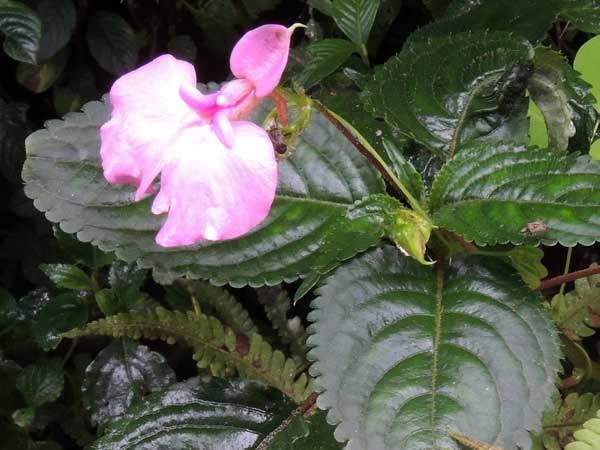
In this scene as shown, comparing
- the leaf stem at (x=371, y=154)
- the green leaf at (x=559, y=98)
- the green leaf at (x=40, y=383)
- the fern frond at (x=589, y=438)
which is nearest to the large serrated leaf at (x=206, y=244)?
the leaf stem at (x=371, y=154)

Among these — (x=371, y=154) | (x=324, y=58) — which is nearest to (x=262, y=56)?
(x=371, y=154)

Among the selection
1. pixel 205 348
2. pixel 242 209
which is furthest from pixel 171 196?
pixel 205 348

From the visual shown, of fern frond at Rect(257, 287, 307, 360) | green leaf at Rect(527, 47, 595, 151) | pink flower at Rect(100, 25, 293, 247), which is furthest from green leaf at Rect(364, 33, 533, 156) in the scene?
fern frond at Rect(257, 287, 307, 360)

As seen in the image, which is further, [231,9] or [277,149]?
[231,9]

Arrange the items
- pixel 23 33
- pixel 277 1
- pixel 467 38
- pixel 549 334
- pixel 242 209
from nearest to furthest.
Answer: pixel 242 209
pixel 549 334
pixel 467 38
pixel 23 33
pixel 277 1

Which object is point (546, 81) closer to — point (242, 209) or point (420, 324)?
point (420, 324)

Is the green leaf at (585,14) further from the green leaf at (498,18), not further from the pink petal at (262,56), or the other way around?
the pink petal at (262,56)
